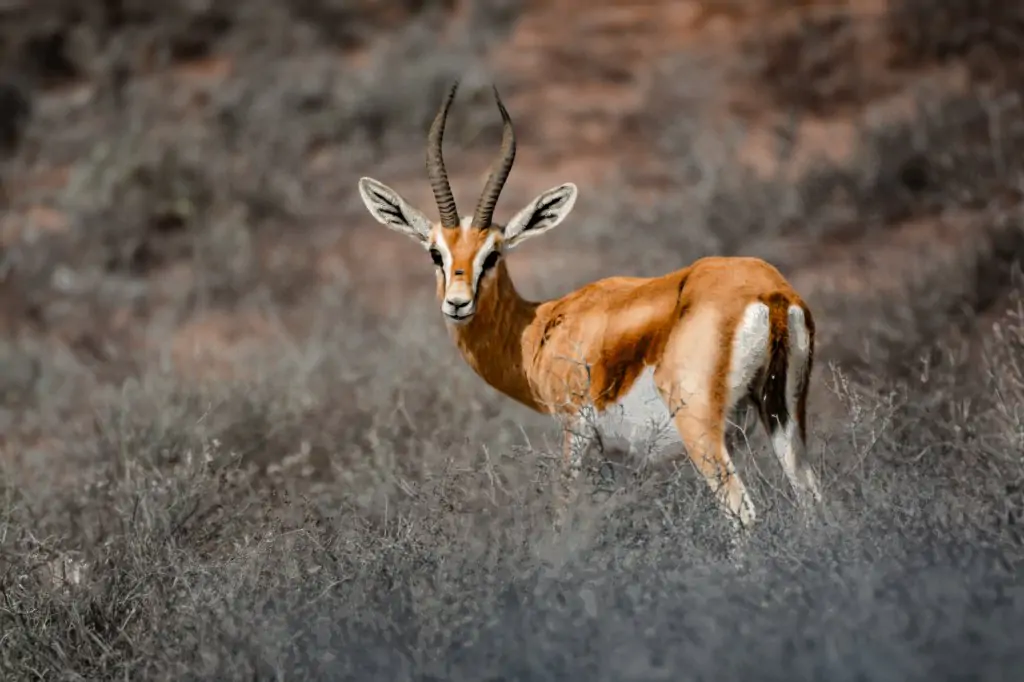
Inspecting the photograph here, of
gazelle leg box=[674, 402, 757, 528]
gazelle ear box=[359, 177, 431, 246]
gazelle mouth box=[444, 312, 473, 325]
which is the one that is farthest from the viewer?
gazelle ear box=[359, 177, 431, 246]

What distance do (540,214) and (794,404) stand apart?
1691 millimetres

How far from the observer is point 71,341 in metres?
12.9

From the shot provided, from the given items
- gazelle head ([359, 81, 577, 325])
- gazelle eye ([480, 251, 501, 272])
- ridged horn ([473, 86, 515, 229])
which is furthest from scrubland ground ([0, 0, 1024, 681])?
ridged horn ([473, 86, 515, 229])

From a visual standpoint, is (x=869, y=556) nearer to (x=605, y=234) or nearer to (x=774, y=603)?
(x=774, y=603)

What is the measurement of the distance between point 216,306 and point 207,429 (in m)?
4.81

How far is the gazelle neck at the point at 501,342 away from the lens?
6648 millimetres

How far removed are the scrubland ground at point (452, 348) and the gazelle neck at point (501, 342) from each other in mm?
425

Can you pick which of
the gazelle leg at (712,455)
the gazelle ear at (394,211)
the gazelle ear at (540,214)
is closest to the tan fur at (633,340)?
the gazelle leg at (712,455)

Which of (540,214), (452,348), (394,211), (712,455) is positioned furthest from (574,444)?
(452,348)

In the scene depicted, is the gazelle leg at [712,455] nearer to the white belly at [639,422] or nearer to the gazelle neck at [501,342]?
the white belly at [639,422]

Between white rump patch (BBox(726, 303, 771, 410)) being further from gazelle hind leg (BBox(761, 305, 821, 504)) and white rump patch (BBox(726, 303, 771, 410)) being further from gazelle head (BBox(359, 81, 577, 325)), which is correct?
gazelle head (BBox(359, 81, 577, 325))

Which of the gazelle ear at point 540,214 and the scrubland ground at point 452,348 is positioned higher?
the gazelle ear at point 540,214

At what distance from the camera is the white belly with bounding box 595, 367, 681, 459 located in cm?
596

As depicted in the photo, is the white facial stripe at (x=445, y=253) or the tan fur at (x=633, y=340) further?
the white facial stripe at (x=445, y=253)
